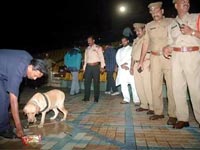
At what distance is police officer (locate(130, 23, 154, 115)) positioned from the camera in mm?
7770

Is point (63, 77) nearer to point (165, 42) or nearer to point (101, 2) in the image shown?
point (165, 42)

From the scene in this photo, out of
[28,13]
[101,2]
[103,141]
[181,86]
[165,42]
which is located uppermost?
[101,2]

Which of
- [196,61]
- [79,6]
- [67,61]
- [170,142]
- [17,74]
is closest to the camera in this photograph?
[17,74]

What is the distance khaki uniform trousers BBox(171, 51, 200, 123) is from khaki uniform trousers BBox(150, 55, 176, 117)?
0.54 metres

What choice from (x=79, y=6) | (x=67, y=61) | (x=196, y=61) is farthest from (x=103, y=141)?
(x=79, y=6)

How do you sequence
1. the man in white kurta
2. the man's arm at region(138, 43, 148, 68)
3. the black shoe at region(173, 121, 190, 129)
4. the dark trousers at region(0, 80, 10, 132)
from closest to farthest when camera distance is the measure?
the dark trousers at region(0, 80, 10, 132) < the black shoe at region(173, 121, 190, 129) < the man's arm at region(138, 43, 148, 68) < the man in white kurta

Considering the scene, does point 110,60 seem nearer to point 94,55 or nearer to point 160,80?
point 94,55

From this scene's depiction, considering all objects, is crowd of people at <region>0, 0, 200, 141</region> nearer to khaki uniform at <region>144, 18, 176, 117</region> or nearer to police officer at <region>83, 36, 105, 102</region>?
khaki uniform at <region>144, 18, 176, 117</region>

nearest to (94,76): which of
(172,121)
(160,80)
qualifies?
(160,80)

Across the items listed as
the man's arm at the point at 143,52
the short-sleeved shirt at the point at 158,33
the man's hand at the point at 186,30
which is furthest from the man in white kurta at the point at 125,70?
the man's hand at the point at 186,30

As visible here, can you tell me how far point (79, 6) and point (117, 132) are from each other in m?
21.7

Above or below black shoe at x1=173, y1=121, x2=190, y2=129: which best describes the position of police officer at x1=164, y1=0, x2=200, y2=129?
above

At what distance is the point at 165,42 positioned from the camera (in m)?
6.86

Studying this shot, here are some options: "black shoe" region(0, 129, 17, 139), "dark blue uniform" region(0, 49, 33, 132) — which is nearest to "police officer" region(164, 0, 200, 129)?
"dark blue uniform" region(0, 49, 33, 132)
